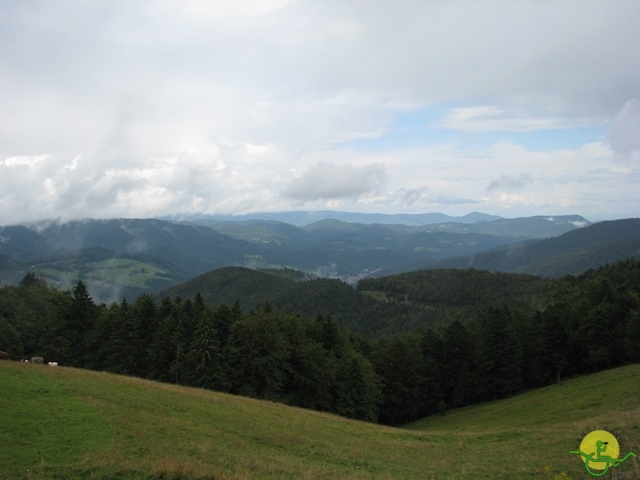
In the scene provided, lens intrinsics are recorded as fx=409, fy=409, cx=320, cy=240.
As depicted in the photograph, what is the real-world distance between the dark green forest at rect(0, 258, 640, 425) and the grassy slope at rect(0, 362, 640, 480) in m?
14.8

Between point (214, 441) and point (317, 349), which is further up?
point (214, 441)

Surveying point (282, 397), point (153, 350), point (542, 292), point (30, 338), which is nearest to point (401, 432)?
point (282, 397)

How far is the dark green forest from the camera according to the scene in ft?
140

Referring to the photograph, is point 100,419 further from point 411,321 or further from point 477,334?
point 411,321

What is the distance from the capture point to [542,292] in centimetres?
16525

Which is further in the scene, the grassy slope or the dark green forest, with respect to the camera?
the dark green forest

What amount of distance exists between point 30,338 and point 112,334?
1106cm

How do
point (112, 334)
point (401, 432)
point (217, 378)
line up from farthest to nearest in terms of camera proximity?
point (112, 334), point (217, 378), point (401, 432)

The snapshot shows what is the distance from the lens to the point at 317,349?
46.8 m

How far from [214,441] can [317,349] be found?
2959 cm

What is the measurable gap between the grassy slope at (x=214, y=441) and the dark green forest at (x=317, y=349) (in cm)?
1476

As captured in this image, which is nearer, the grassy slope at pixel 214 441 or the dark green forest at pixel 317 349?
the grassy slope at pixel 214 441

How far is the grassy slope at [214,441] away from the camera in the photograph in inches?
524

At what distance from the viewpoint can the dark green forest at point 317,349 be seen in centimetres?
4266
